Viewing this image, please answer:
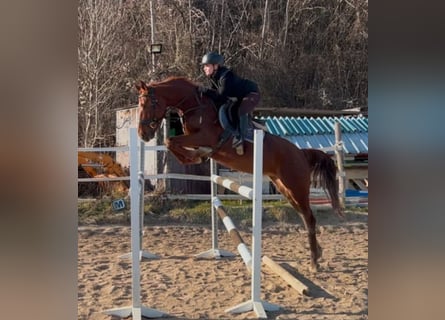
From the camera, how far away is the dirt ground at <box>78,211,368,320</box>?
5.56 feet

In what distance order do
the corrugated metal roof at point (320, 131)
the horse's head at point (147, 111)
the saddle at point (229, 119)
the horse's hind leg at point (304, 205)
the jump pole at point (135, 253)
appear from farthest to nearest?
the corrugated metal roof at point (320, 131), the horse's hind leg at point (304, 205), the saddle at point (229, 119), the horse's head at point (147, 111), the jump pole at point (135, 253)

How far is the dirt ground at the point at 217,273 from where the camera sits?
170 centimetres

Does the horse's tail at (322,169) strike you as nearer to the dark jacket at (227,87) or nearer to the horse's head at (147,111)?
the dark jacket at (227,87)

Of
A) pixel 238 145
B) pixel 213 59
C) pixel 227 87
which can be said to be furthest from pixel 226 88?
pixel 238 145

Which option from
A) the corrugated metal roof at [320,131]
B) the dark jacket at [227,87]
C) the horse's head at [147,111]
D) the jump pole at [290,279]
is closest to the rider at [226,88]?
the dark jacket at [227,87]

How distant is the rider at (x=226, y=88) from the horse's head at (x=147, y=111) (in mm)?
215

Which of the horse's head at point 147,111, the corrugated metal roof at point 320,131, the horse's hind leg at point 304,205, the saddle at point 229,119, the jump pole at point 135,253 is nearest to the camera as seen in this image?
the jump pole at point 135,253

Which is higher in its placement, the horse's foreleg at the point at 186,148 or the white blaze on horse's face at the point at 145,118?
the white blaze on horse's face at the point at 145,118

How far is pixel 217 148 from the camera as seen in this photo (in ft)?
6.06

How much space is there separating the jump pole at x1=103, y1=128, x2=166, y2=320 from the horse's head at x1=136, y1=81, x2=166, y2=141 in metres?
0.17

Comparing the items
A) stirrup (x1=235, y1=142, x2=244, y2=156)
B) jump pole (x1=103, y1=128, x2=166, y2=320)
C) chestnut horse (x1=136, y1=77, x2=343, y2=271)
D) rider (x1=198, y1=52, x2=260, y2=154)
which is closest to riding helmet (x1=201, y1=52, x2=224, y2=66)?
rider (x1=198, y1=52, x2=260, y2=154)

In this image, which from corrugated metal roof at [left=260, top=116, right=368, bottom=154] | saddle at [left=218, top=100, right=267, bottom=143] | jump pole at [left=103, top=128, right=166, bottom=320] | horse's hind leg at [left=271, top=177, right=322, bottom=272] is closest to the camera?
jump pole at [left=103, top=128, right=166, bottom=320]

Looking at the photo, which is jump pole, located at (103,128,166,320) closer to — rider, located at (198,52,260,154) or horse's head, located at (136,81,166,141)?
horse's head, located at (136,81,166,141)

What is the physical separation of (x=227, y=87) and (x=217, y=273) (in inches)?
38.8
